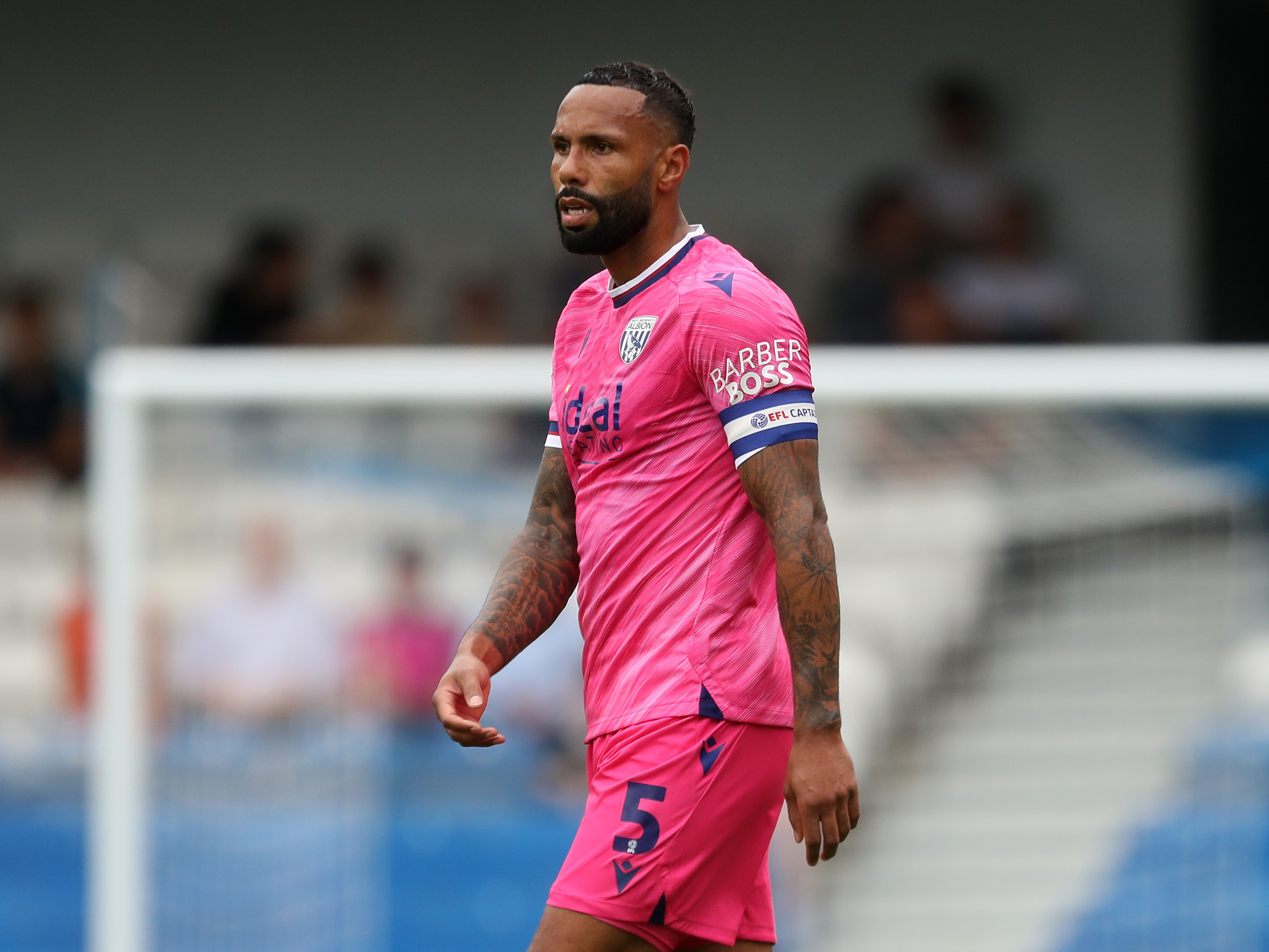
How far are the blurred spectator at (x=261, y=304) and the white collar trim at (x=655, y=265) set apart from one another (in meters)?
6.68

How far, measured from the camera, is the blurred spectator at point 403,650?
17.1ft

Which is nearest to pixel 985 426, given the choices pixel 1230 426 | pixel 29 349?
pixel 1230 426

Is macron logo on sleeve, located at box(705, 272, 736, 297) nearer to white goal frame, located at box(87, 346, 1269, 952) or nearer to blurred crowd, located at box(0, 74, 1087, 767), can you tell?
white goal frame, located at box(87, 346, 1269, 952)

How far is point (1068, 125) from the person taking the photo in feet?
30.4

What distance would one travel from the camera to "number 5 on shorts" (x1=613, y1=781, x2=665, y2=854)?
7.81ft

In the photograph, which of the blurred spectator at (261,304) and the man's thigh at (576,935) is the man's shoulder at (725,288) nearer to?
the man's thigh at (576,935)

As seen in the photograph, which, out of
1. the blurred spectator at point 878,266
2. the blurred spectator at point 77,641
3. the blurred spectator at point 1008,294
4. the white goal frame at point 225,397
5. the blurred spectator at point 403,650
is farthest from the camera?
the blurred spectator at point 1008,294

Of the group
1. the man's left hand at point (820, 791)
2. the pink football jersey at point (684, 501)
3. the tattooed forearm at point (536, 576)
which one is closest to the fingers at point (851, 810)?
the man's left hand at point (820, 791)

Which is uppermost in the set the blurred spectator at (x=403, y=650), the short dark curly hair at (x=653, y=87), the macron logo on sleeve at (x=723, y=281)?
→ the short dark curly hair at (x=653, y=87)

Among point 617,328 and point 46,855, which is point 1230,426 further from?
point 46,855

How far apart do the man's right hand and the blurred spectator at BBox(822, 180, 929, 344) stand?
5.65m

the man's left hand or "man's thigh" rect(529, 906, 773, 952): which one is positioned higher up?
the man's left hand

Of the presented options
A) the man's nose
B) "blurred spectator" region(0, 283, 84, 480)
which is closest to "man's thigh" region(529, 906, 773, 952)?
the man's nose

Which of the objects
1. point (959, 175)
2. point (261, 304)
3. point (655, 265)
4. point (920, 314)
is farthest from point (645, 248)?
point (261, 304)
